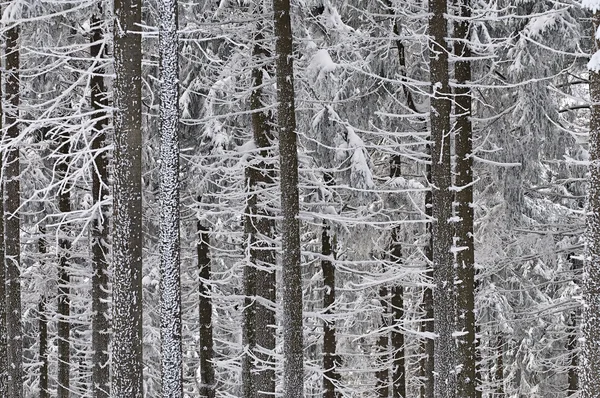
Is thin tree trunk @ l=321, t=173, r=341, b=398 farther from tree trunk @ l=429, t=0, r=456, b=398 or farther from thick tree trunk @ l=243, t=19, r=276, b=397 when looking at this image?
tree trunk @ l=429, t=0, r=456, b=398

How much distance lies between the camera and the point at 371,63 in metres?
14.0

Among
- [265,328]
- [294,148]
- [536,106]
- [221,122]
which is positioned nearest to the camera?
[294,148]

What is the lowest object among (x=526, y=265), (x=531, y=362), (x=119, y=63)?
(x=531, y=362)

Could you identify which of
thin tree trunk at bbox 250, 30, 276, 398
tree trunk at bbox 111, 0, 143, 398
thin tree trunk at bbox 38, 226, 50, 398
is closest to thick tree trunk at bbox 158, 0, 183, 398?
tree trunk at bbox 111, 0, 143, 398

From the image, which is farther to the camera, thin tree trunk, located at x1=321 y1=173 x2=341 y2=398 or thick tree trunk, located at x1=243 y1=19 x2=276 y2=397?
thin tree trunk, located at x1=321 y1=173 x2=341 y2=398

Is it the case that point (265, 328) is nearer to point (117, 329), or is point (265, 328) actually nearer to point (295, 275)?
point (295, 275)

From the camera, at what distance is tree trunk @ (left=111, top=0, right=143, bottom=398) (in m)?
9.27

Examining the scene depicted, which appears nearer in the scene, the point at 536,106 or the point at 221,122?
the point at 536,106

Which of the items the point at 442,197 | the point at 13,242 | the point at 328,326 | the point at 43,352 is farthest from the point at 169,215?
the point at 43,352

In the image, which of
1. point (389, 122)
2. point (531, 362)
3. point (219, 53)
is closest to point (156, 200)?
point (219, 53)

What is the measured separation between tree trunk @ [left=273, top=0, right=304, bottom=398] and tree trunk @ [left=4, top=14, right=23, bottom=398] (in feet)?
20.5

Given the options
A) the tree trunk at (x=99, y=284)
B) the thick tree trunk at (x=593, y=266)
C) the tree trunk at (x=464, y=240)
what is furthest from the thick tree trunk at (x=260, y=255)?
the thick tree trunk at (x=593, y=266)

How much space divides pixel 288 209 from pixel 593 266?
4563mm

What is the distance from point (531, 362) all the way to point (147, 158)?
1491cm
